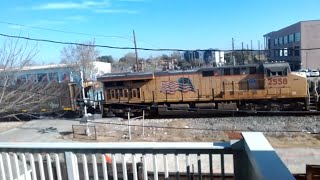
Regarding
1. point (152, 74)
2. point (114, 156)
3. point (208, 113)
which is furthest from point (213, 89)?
point (114, 156)

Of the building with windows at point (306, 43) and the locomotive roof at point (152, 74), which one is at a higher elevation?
the building with windows at point (306, 43)

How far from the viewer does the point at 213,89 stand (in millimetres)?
23125

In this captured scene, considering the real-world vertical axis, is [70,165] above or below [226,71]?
below

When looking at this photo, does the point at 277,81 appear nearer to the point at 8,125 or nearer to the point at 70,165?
the point at 8,125

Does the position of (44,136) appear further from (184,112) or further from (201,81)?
(201,81)

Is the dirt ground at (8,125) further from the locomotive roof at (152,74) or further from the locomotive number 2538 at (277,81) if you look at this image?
the locomotive number 2538 at (277,81)

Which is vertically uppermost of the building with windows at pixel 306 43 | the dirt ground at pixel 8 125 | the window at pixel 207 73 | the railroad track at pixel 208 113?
the building with windows at pixel 306 43

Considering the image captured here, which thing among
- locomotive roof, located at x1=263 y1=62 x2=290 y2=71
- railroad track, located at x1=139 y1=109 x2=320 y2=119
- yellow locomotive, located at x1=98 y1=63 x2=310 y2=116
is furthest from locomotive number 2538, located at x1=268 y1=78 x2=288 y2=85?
railroad track, located at x1=139 y1=109 x2=320 y2=119

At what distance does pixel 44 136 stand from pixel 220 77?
1250 cm

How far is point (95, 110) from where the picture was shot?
25547 mm

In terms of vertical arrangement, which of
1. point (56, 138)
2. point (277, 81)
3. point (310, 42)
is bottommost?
point (56, 138)

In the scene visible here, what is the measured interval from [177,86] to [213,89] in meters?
2.64

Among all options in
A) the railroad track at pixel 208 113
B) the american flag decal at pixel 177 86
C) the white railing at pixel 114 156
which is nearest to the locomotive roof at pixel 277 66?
the railroad track at pixel 208 113

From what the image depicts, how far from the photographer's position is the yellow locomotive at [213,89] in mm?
22250
